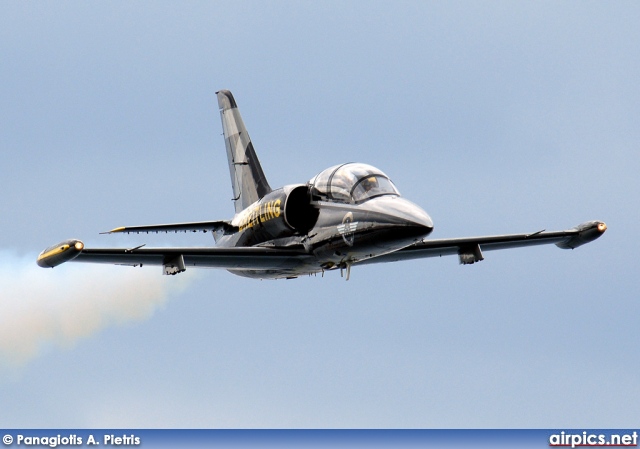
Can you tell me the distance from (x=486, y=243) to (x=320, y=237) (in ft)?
23.7

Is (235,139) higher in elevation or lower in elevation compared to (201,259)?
higher

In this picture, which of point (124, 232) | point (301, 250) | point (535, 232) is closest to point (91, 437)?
point (124, 232)

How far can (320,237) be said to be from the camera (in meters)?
32.1

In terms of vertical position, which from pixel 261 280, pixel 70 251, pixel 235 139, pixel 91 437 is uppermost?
pixel 235 139

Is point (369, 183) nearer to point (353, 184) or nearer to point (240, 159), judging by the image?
point (353, 184)

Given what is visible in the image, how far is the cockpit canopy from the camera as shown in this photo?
104 ft

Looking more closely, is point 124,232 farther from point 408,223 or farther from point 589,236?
point 589,236

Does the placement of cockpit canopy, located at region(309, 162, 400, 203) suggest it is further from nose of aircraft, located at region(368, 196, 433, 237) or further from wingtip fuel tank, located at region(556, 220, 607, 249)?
wingtip fuel tank, located at region(556, 220, 607, 249)

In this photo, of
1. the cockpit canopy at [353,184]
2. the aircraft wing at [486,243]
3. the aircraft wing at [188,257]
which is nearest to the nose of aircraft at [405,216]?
the cockpit canopy at [353,184]

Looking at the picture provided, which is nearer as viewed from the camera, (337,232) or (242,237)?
(337,232)

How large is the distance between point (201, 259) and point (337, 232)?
4.55m

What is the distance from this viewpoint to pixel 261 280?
36875 millimetres

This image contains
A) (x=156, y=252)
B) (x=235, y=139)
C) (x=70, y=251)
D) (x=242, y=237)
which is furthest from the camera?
(x=235, y=139)

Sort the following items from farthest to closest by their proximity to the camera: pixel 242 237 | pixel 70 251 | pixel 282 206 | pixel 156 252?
pixel 242 237, pixel 282 206, pixel 156 252, pixel 70 251
